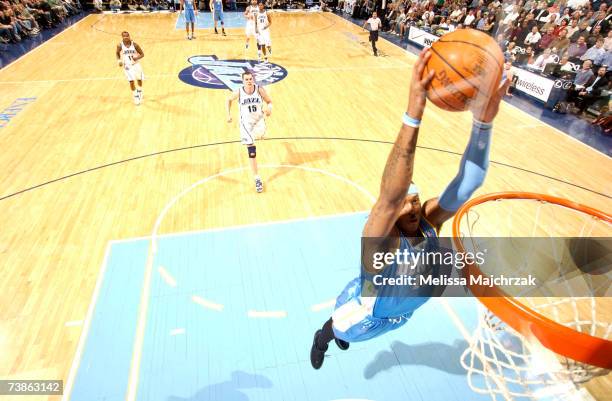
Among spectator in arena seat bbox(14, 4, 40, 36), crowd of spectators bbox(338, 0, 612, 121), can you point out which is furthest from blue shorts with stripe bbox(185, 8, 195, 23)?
crowd of spectators bbox(338, 0, 612, 121)

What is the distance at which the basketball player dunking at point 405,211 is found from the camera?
169 cm

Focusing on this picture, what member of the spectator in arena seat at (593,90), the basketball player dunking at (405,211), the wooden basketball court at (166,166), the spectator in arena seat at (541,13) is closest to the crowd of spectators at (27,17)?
the wooden basketball court at (166,166)

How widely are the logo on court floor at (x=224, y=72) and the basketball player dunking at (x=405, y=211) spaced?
8776 millimetres

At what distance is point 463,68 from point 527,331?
1.43m

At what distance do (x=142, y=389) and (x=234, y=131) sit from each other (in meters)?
5.65

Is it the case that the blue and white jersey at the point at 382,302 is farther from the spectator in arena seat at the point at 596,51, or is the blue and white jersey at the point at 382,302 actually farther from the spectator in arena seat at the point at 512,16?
the spectator in arena seat at the point at 512,16

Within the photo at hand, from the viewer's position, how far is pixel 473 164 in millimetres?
2066

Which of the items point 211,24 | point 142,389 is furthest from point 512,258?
point 211,24

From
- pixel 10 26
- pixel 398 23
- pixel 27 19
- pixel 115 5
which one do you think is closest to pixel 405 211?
pixel 398 23

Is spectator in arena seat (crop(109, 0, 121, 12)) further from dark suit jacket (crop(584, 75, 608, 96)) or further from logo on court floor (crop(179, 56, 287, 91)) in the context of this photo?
dark suit jacket (crop(584, 75, 608, 96))

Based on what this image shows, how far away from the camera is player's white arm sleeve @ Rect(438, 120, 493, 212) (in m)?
1.91

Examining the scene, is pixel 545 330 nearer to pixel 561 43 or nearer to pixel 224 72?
pixel 561 43

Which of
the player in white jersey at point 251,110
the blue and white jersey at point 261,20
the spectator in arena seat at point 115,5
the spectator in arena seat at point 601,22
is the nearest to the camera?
the player in white jersey at point 251,110

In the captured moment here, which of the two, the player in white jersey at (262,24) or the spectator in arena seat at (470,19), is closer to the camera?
the player in white jersey at (262,24)
